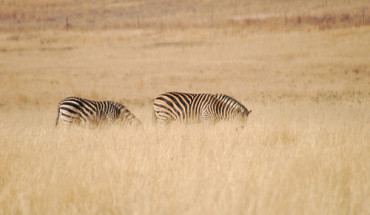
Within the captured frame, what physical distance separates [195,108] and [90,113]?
9.29 feet

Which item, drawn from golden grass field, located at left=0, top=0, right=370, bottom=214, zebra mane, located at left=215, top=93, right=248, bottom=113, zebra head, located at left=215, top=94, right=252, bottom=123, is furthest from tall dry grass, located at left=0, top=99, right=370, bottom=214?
zebra mane, located at left=215, top=93, right=248, bottom=113

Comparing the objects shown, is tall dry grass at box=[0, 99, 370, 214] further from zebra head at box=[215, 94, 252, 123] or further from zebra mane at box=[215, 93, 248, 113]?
zebra mane at box=[215, 93, 248, 113]

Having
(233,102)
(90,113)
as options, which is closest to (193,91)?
(233,102)

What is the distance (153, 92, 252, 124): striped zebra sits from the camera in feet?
33.7

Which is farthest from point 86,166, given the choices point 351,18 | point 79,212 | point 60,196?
point 351,18

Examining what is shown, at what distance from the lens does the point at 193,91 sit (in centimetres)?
2414

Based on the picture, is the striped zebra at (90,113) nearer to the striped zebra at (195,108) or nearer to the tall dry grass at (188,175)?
the striped zebra at (195,108)

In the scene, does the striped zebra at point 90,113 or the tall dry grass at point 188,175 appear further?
the striped zebra at point 90,113

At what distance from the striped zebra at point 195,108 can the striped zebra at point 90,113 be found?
0.83 meters

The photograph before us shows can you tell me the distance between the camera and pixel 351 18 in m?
36.2

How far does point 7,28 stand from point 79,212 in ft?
131

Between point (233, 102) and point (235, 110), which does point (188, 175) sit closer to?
point (235, 110)

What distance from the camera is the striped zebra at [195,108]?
10281mm

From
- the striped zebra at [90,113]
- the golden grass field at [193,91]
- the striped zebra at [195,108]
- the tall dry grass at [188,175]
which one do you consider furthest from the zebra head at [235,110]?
the tall dry grass at [188,175]
